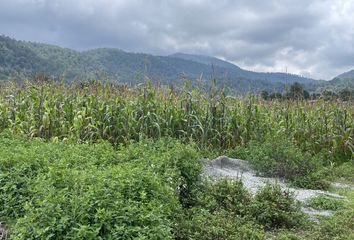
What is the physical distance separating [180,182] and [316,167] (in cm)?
409

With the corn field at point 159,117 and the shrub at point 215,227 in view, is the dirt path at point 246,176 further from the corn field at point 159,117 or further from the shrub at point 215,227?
the shrub at point 215,227

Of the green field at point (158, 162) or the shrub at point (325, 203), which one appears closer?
the green field at point (158, 162)

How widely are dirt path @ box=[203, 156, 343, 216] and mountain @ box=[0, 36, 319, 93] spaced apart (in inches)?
120

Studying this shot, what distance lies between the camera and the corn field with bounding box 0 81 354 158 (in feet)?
31.1

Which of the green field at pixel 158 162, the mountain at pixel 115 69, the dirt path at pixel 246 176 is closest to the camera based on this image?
the green field at pixel 158 162

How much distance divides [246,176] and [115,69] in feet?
49.5

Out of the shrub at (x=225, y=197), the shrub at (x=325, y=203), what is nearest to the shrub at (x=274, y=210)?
the shrub at (x=225, y=197)

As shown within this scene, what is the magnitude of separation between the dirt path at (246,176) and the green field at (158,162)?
0.23m

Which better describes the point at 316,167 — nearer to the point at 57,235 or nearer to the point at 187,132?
the point at 187,132

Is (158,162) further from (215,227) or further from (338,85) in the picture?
(338,85)

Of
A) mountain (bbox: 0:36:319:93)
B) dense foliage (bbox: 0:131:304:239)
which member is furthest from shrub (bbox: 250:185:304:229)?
mountain (bbox: 0:36:319:93)

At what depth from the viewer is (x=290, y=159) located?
8.27m

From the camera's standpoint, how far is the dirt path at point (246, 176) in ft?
22.5

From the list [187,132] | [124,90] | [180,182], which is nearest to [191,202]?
[180,182]
